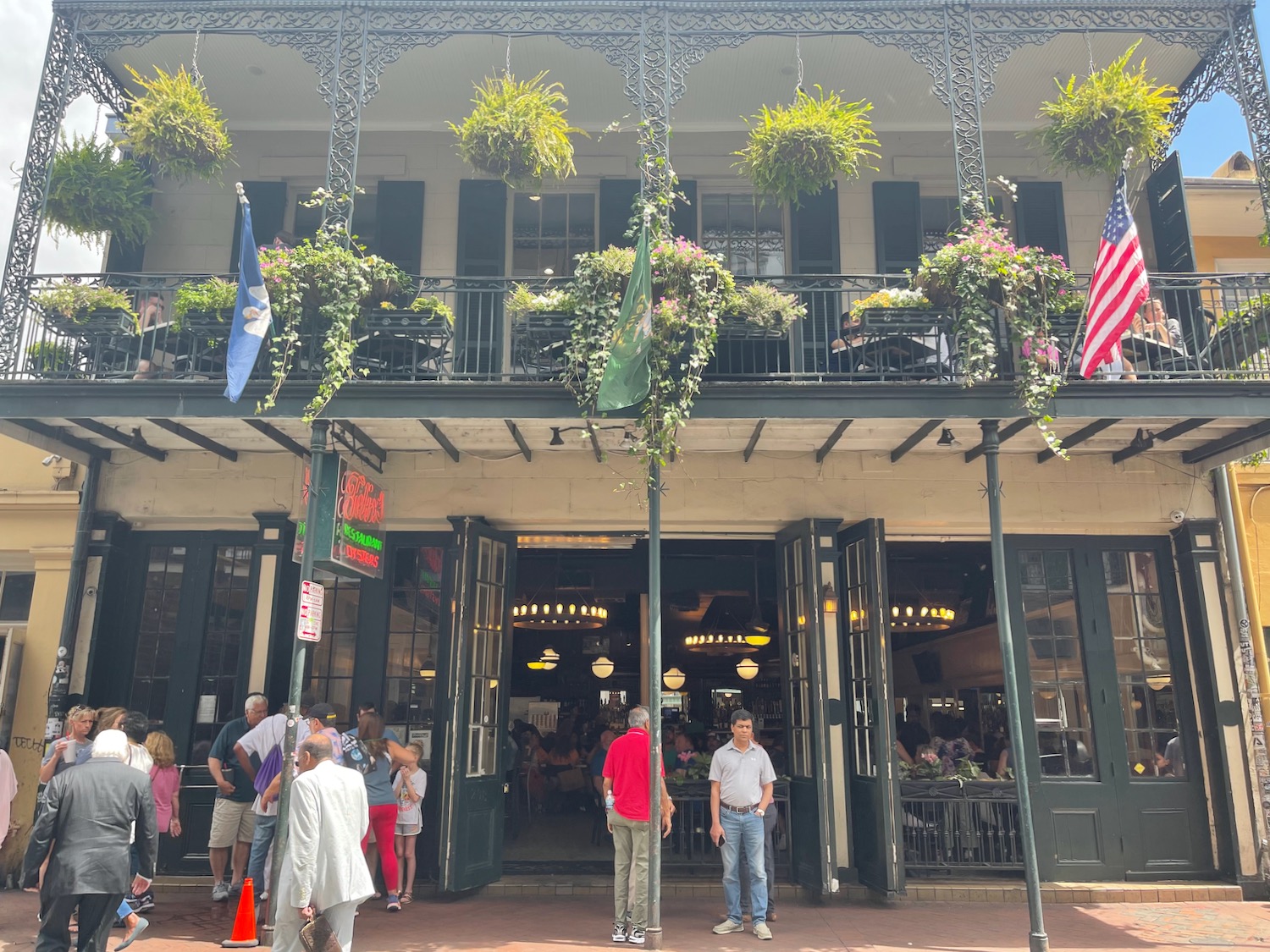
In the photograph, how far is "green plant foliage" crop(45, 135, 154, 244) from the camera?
9734 mm

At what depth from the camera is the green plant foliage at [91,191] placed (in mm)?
9734

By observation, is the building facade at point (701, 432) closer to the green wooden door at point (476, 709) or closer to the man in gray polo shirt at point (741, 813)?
the green wooden door at point (476, 709)

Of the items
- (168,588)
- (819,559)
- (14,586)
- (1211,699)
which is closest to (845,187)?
(819,559)

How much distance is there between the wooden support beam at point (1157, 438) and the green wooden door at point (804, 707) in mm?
3287

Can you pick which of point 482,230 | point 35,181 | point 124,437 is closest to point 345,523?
point 124,437

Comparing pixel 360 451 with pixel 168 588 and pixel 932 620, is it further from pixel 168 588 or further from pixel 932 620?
pixel 932 620

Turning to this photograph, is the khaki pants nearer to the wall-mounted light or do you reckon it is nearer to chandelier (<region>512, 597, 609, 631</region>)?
chandelier (<region>512, 597, 609, 631</region>)

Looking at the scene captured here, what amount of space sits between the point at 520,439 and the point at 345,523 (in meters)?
1.98

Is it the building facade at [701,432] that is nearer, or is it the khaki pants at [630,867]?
the khaki pants at [630,867]

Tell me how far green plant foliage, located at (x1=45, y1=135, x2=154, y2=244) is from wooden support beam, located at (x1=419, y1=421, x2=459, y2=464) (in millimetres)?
4246

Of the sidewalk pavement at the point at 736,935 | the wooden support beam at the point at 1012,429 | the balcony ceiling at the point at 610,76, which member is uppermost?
the balcony ceiling at the point at 610,76

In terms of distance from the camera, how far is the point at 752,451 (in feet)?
31.5

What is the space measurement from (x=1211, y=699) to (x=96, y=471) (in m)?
11.6

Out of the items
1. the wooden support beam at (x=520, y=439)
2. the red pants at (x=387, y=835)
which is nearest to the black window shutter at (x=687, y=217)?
the wooden support beam at (x=520, y=439)
